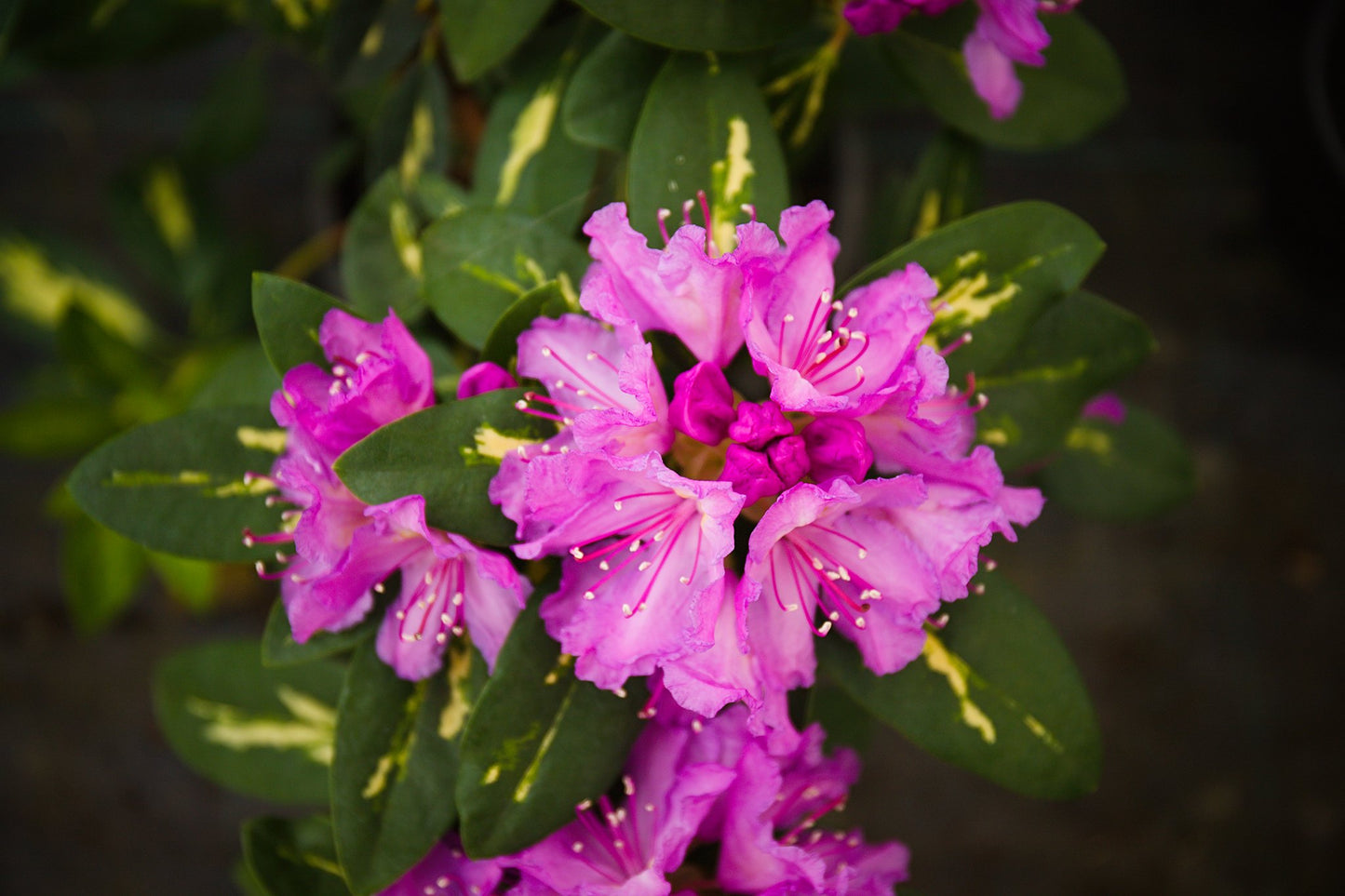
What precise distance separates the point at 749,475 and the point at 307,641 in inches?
18.6

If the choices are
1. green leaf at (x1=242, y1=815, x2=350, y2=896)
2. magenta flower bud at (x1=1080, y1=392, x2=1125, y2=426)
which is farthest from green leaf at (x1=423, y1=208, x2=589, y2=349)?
magenta flower bud at (x1=1080, y1=392, x2=1125, y2=426)

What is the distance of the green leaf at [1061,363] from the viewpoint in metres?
1.08

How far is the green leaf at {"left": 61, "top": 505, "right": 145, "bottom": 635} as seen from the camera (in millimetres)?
1588

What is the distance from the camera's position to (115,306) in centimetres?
191

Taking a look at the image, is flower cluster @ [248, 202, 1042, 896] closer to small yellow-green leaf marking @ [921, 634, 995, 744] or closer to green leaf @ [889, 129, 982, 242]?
small yellow-green leaf marking @ [921, 634, 995, 744]

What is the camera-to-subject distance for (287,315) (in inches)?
37.4

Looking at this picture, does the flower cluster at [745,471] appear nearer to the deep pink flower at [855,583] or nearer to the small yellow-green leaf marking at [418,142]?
the deep pink flower at [855,583]

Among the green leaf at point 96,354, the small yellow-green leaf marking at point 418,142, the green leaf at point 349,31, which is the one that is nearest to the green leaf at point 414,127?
the small yellow-green leaf marking at point 418,142

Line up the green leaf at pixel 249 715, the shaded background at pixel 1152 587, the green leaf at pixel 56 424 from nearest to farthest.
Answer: the green leaf at pixel 249 715 → the green leaf at pixel 56 424 → the shaded background at pixel 1152 587

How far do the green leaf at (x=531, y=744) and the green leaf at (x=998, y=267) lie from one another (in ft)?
1.46

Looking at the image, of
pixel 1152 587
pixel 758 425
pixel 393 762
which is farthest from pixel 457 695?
pixel 1152 587

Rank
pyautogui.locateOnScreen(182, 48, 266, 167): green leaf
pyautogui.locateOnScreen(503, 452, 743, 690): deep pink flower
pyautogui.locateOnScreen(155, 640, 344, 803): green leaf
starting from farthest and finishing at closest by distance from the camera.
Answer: pyautogui.locateOnScreen(182, 48, 266, 167): green leaf, pyautogui.locateOnScreen(155, 640, 344, 803): green leaf, pyautogui.locateOnScreen(503, 452, 743, 690): deep pink flower

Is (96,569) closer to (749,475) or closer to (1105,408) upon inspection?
(749,475)

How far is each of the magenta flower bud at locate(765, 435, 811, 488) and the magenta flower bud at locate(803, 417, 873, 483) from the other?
2 centimetres
